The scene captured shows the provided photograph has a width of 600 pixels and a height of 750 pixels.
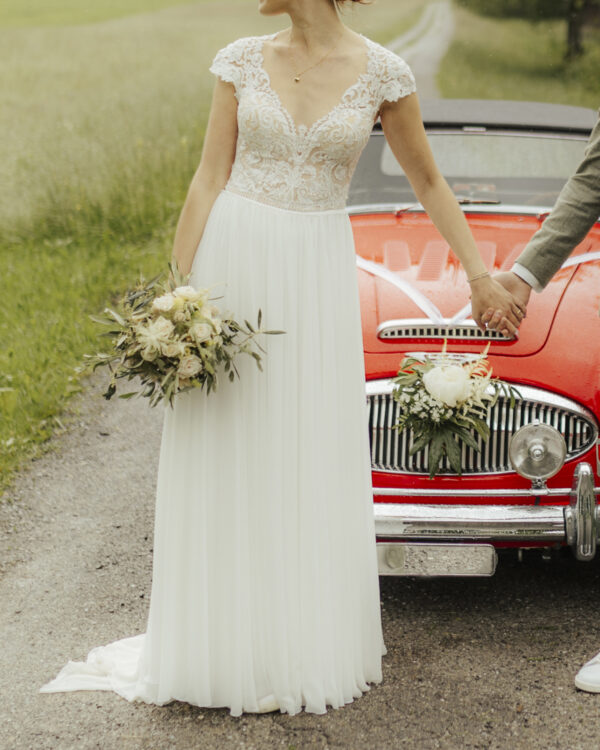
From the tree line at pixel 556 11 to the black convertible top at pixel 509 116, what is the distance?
2070cm

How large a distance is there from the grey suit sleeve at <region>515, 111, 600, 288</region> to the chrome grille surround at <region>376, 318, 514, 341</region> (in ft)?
0.93

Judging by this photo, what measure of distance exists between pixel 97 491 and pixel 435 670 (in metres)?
2.27

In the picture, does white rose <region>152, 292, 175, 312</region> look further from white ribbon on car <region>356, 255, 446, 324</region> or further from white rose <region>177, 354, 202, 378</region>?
white ribbon on car <region>356, 255, 446, 324</region>

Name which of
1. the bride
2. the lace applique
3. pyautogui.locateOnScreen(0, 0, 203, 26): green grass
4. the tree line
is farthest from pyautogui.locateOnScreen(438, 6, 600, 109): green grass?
the bride

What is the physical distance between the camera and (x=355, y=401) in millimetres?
3047

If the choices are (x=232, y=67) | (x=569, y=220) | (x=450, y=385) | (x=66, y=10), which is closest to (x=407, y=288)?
(x=450, y=385)

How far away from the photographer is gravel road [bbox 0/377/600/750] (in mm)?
2951

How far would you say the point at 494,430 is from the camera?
3352 mm

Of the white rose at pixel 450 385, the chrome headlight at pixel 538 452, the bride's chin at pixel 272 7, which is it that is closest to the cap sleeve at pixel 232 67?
the bride's chin at pixel 272 7

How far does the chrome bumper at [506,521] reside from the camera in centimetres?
327

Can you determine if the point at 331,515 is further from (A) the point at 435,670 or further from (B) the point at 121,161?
(B) the point at 121,161

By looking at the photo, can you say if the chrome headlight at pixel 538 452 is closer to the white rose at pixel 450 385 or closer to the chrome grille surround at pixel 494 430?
the chrome grille surround at pixel 494 430

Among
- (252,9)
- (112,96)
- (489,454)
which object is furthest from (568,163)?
(252,9)

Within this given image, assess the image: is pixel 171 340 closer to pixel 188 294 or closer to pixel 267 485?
pixel 188 294
